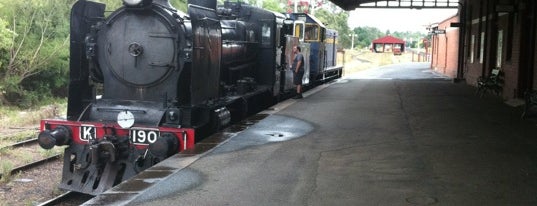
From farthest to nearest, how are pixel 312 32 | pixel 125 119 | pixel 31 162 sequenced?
pixel 312 32, pixel 31 162, pixel 125 119

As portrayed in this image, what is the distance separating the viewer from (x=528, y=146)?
837 cm

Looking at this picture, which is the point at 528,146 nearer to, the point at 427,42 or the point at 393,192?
the point at 393,192

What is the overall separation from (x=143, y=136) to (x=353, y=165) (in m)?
2.77

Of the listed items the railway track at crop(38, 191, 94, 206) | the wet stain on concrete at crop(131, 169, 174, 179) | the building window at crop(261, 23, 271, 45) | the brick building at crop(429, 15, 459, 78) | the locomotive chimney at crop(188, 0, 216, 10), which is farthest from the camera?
the brick building at crop(429, 15, 459, 78)

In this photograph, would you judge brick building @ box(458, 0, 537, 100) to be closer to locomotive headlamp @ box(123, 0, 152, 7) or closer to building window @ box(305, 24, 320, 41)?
building window @ box(305, 24, 320, 41)

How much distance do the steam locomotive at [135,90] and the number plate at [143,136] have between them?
13 mm

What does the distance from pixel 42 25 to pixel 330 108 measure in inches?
648

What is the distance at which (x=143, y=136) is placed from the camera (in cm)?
766

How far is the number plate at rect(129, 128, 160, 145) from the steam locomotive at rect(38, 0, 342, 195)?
1 cm

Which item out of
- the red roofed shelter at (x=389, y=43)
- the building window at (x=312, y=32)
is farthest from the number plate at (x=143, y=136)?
the red roofed shelter at (x=389, y=43)

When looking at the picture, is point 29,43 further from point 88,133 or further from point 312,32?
point 88,133

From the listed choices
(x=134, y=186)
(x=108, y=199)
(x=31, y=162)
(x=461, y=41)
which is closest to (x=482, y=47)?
(x=461, y=41)

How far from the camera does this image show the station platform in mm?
5465

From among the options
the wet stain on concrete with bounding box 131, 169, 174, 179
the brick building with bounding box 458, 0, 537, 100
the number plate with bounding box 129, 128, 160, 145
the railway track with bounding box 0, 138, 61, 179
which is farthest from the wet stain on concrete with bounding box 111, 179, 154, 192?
the brick building with bounding box 458, 0, 537, 100
